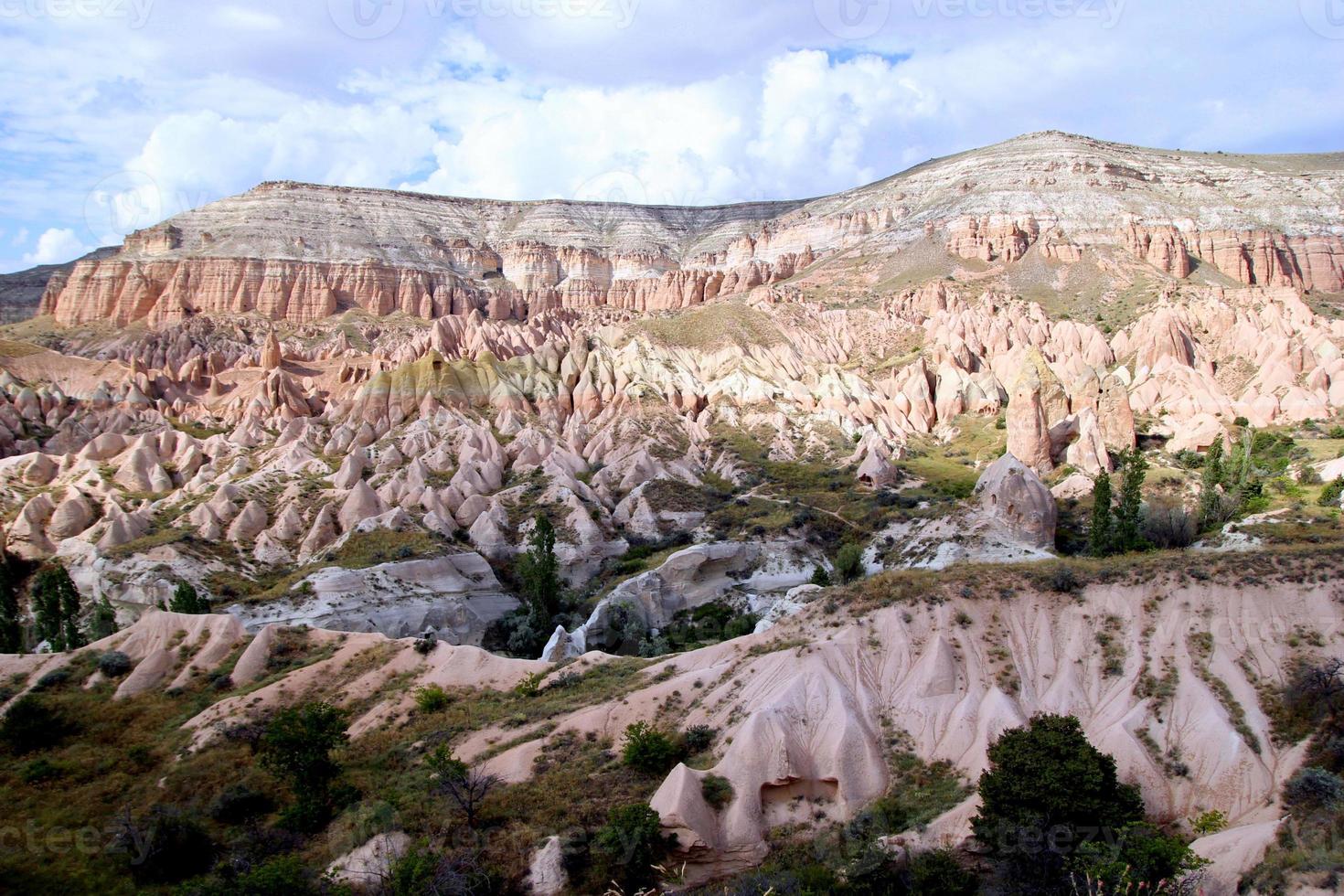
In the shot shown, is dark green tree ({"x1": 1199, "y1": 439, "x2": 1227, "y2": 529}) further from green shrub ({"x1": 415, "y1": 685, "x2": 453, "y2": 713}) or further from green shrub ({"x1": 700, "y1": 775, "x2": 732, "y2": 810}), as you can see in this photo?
green shrub ({"x1": 415, "y1": 685, "x2": 453, "y2": 713})

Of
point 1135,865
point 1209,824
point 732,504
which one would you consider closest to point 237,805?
point 1135,865

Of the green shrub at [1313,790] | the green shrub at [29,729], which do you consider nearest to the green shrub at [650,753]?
the green shrub at [1313,790]

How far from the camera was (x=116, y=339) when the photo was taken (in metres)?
102

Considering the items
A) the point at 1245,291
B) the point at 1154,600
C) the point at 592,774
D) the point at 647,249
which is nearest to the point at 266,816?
the point at 592,774

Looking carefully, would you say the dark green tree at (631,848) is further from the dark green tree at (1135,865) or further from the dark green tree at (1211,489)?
the dark green tree at (1211,489)

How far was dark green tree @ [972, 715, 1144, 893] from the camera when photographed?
1661cm

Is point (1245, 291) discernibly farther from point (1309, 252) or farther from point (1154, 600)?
point (1154, 600)

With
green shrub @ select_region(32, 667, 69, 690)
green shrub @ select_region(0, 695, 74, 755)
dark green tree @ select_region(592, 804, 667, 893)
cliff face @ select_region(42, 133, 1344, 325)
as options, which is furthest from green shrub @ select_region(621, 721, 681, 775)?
cliff face @ select_region(42, 133, 1344, 325)

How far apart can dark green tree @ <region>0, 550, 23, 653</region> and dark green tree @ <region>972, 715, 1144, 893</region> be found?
43.4 m

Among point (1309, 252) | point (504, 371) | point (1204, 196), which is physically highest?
point (1204, 196)

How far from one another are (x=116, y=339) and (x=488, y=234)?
200 ft

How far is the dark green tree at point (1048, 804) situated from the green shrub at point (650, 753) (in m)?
7.65

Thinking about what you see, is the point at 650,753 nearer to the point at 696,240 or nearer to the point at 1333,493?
the point at 1333,493

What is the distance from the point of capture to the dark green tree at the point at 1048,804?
54.5 ft
